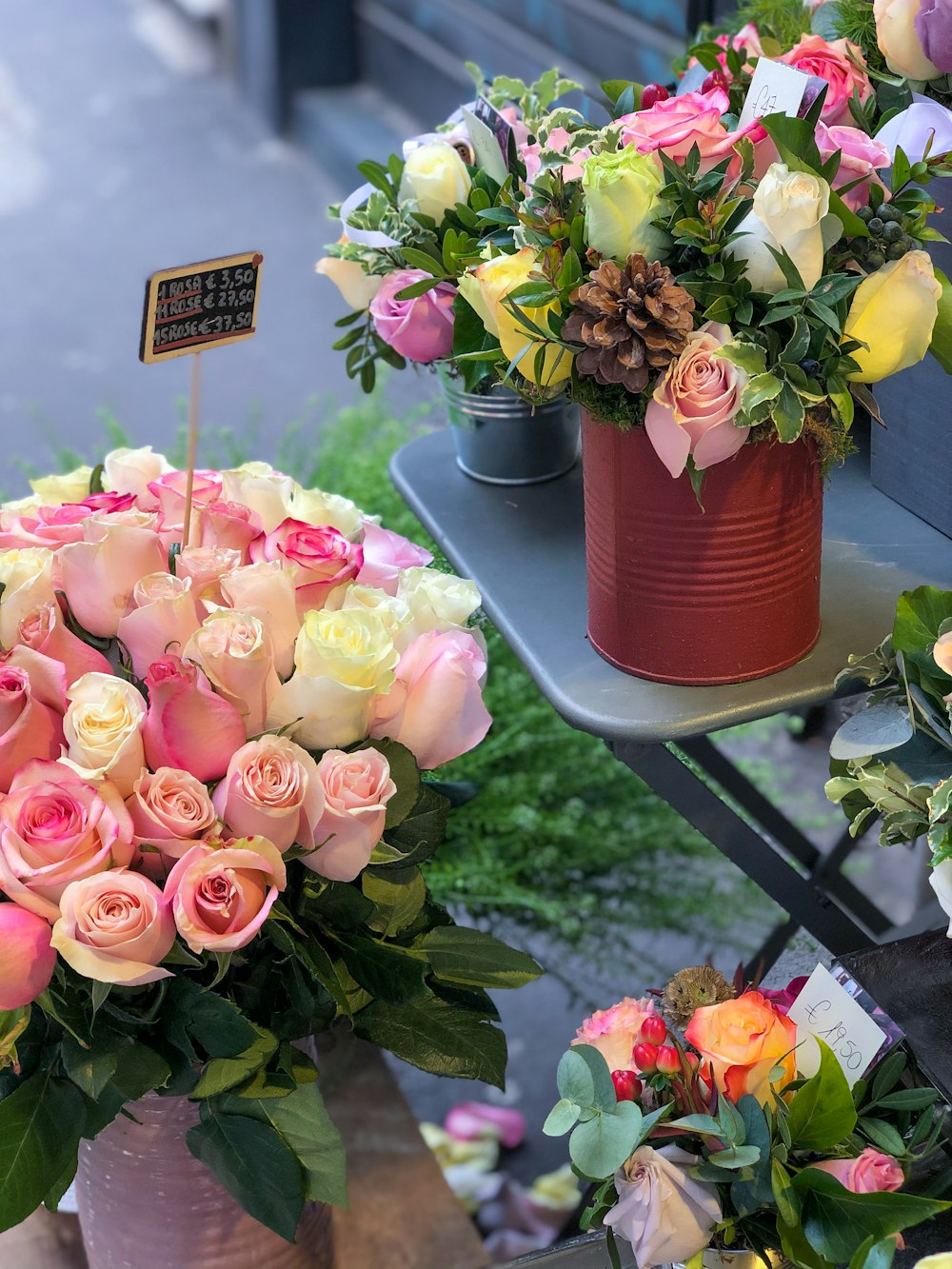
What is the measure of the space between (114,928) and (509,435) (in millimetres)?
569

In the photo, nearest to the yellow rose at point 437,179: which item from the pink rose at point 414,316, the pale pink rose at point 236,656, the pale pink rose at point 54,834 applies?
the pink rose at point 414,316

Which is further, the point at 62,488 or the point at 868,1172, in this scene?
the point at 62,488

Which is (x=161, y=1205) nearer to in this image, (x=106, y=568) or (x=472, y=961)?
(x=472, y=961)

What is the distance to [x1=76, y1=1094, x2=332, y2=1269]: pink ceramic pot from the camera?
0.84 m

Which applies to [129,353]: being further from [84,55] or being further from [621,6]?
[84,55]

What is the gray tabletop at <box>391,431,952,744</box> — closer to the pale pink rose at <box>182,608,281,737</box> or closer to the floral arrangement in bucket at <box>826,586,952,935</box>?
the floral arrangement in bucket at <box>826,586,952,935</box>

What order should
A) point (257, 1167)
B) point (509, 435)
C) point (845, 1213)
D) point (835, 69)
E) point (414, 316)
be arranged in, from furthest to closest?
1. point (509, 435)
2. point (414, 316)
3. point (835, 69)
4. point (257, 1167)
5. point (845, 1213)

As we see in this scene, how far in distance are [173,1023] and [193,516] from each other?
34 centimetres

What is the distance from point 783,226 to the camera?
0.70 m

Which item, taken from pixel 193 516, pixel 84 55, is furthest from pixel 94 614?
pixel 84 55

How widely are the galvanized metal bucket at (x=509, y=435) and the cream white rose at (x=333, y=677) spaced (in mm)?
352

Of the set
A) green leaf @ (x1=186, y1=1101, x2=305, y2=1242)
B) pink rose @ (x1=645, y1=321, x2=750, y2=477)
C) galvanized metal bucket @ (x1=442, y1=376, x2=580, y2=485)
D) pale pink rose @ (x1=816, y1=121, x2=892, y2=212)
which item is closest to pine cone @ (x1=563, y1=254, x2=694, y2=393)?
pink rose @ (x1=645, y1=321, x2=750, y2=477)

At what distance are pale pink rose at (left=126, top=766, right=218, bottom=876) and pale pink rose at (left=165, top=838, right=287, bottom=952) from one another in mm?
16

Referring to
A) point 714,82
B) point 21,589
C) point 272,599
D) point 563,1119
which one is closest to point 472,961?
point 563,1119
